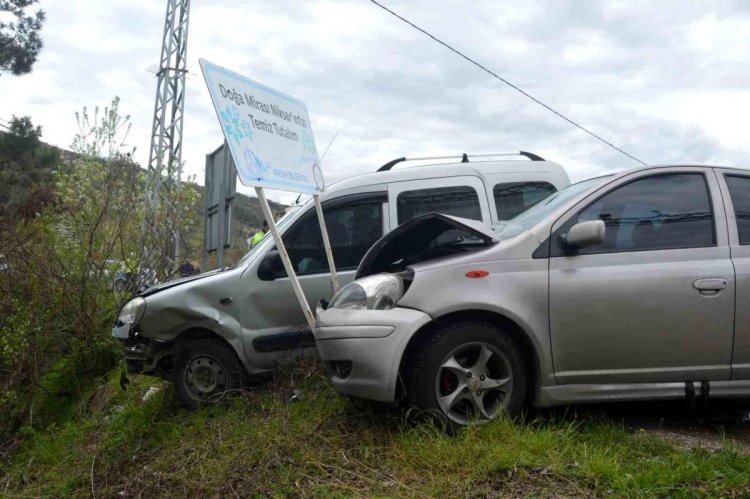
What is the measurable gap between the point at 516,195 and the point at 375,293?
2811mm

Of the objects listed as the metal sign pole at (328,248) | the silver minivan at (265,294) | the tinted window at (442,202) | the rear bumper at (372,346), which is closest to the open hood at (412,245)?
the metal sign pole at (328,248)

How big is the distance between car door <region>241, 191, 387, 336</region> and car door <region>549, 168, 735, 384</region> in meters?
2.25

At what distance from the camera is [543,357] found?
423 centimetres

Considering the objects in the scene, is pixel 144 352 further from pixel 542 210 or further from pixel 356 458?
pixel 542 210

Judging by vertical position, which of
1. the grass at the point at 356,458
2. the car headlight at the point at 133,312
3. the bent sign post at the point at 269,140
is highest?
the bent sign post at the point at 269,140

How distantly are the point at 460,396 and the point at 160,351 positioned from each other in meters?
2.92

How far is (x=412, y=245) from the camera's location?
16.9 feet

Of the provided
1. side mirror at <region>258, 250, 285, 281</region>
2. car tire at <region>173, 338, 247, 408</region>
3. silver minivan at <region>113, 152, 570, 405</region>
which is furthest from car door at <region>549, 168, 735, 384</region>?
car tire at <region>173, 338, 247, 408</region>

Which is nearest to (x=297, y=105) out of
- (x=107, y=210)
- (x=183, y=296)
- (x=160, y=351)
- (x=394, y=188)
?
(x=394, y=188)

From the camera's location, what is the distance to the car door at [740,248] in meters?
4.29

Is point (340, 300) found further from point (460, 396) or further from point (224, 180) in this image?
point (224, 180)

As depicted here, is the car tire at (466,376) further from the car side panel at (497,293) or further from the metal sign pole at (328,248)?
the metal sign pole at (328,248)

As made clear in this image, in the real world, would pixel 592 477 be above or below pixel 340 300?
below

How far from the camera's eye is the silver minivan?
5.86m
